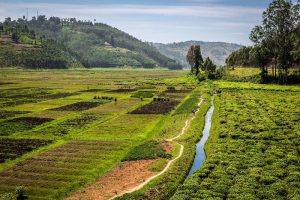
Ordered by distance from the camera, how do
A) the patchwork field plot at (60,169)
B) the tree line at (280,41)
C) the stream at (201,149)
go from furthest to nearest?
the tree line at (280,41) < the stream at (201,149) < the patchwork field plot at (60,169)

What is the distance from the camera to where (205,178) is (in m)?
35.6

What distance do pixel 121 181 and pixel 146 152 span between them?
9967 mm

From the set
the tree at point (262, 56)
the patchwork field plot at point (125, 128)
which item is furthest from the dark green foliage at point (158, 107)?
the tree at point (262, 56)

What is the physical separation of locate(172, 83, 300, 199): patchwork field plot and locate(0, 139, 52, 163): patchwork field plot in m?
23.2

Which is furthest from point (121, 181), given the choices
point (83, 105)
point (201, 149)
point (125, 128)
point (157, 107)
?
point (83, 105)

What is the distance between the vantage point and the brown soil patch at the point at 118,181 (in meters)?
33.2

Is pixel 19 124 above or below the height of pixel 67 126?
above

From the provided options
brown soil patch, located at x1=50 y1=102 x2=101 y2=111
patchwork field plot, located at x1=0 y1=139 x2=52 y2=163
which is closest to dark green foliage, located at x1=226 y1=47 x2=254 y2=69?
brown soil patch, located at x1=50 y1=102 x2=101 y2=111

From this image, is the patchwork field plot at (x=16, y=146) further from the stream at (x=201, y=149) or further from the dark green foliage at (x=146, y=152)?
the stream at (x=201, y=149)

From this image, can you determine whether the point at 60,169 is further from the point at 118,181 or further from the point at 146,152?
the point at 146,152

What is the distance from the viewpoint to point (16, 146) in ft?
162

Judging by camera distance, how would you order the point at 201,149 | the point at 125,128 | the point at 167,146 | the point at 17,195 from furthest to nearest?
the point at 125,128 → the point at 201,149 → the point at 167,146 → the point at 17,195

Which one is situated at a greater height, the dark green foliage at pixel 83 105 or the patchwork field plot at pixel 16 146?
the dark green foliage at pixel 83 105

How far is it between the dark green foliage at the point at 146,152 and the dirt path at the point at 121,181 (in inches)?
42.5
